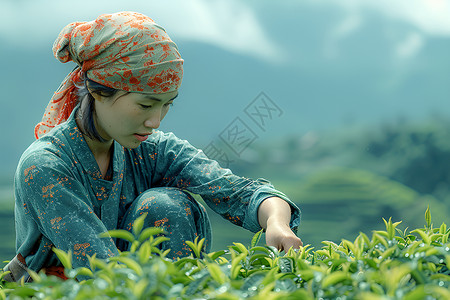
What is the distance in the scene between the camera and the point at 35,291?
1.02 m

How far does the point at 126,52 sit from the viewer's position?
1737mm

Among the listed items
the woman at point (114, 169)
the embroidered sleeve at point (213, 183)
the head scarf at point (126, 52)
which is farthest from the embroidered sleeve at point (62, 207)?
the embroidered sleeve at point (213, 183)

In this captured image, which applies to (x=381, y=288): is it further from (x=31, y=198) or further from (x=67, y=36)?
(x=67, y=36)

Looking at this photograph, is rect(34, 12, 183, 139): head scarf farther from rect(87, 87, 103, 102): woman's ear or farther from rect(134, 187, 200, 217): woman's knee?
rect(134, 187, 200, 217): woman's knee

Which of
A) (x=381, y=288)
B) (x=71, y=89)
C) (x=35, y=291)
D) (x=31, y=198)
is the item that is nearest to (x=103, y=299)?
(x=35, y=291)

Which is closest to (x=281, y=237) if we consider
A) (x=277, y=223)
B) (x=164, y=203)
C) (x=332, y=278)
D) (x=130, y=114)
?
(x=277, y=223)

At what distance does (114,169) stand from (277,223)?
60 centimetres

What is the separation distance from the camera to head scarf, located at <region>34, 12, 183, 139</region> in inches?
68.5

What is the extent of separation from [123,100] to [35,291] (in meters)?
0.85

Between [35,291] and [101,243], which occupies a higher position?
[101,243]

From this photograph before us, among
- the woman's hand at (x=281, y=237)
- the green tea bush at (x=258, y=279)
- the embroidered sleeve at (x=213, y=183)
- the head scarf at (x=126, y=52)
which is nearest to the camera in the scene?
the green tea bush at (x=258, y=279)

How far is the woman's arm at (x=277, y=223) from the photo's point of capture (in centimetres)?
162

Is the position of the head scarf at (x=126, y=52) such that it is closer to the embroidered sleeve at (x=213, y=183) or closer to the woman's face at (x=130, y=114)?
the woman's face at (x=130, y=114)

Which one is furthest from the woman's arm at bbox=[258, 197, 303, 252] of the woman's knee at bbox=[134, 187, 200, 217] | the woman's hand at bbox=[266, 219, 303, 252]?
the woman's knee at bbox=[134, 187, 200, 217]
